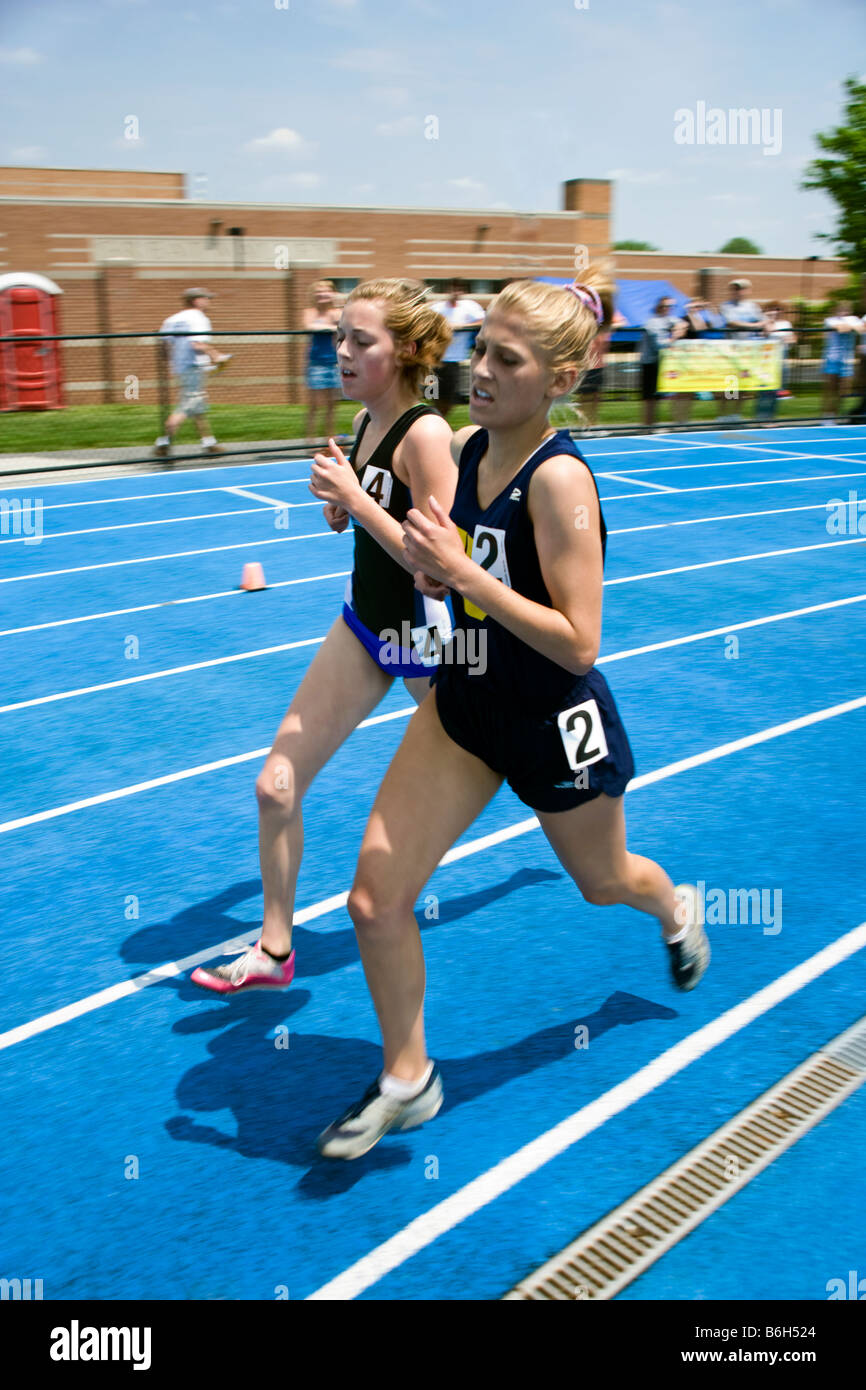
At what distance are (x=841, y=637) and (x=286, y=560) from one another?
4.86 metres

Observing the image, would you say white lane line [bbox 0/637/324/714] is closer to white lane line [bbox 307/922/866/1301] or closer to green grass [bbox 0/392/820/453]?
white lane line [bbox 307/922/866/1301]

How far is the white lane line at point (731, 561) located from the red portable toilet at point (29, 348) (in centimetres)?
1617

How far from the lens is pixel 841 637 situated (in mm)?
7855

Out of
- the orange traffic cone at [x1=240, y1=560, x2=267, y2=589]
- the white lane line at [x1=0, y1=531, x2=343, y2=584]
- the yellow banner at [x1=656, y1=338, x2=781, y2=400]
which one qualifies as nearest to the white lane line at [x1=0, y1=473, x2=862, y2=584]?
the white lane line at [x1=0, y1=531, x2=343, y2=584]

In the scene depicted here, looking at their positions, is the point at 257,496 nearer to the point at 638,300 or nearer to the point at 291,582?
the point at 291,582

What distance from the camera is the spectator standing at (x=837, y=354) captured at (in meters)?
19.2

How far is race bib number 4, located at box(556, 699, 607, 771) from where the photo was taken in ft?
9.32

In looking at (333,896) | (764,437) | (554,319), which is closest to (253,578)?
(333,896)

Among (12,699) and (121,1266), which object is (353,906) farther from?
(12,699)

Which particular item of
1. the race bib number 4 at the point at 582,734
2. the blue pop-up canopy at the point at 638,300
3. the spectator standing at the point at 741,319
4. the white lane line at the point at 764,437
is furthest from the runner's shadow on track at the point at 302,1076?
the blue pop-up canopy at the point at 638,300

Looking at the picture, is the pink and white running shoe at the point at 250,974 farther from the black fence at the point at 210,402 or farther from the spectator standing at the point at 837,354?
the spectator standing at the point at 837,354

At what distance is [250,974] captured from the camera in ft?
11.9

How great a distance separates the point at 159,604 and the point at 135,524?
Result: 3351 mm

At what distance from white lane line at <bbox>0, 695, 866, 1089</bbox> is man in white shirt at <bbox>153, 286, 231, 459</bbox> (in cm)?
973
